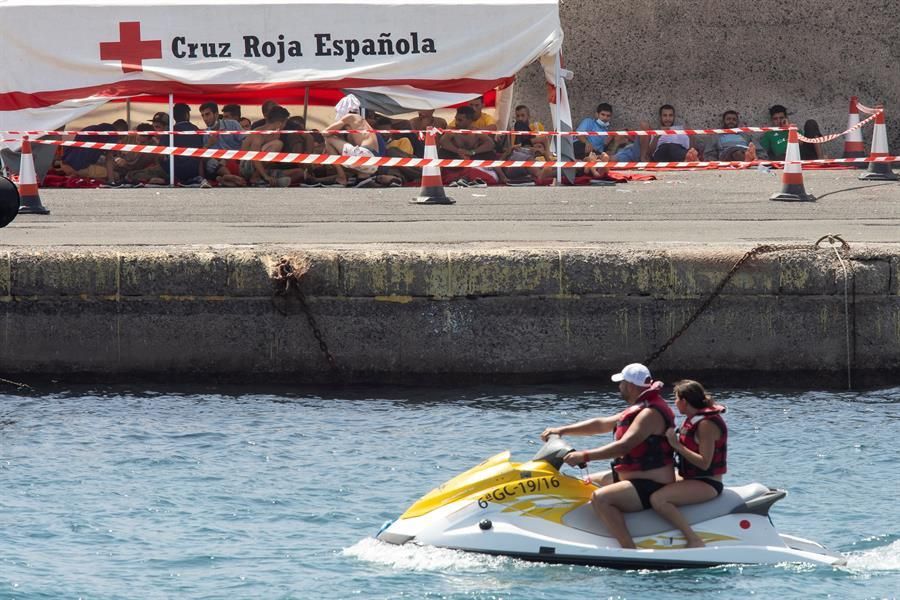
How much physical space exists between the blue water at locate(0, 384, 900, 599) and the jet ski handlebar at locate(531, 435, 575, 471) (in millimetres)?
569

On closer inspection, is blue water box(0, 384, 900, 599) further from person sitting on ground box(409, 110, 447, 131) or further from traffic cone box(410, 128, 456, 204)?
person sitting on ground box(409, 110, 447, 131)

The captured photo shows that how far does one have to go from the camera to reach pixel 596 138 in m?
19.4

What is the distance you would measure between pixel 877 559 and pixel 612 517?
147cm

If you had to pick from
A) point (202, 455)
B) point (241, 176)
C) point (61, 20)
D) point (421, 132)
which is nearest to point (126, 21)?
point (61, 20)

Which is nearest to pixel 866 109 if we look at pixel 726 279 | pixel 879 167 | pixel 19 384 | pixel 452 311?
pixel 879 167

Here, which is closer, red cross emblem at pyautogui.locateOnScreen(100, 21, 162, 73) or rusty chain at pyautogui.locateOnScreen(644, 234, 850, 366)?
rusty chain at pyautogui.locateOnScreen(644, 234, 850, 366)

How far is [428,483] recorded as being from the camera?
9.87 m

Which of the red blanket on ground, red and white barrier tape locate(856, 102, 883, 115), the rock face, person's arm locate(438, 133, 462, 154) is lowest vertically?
the red blanket on ground

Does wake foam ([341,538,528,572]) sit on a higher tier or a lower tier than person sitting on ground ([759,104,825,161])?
lower

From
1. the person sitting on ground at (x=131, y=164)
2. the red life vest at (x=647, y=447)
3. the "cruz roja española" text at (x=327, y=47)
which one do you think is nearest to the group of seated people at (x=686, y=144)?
the "cruz roja española" text at (x=327, y=47)

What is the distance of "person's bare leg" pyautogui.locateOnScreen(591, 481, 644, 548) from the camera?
8.41 metres

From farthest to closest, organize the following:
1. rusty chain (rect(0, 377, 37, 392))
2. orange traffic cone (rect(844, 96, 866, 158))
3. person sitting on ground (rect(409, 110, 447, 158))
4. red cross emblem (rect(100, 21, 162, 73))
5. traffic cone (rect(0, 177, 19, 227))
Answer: orange traffic cone (rect(844, 96, 866, 158)), person sitting on ground (rect(409, 110, 447, 158)), red cross emblem (rect(100, 21, 162, 73)), rusty chain (rect(0, 377, 37, 392)), traffic cone (rect(0, 177, 19, 227))

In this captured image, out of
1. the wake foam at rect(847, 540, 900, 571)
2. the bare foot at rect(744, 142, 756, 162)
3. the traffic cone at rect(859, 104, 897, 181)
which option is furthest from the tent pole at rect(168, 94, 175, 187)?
the wake foam at rect(847, 540, 900, 571)

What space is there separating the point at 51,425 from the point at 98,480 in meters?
1.54
